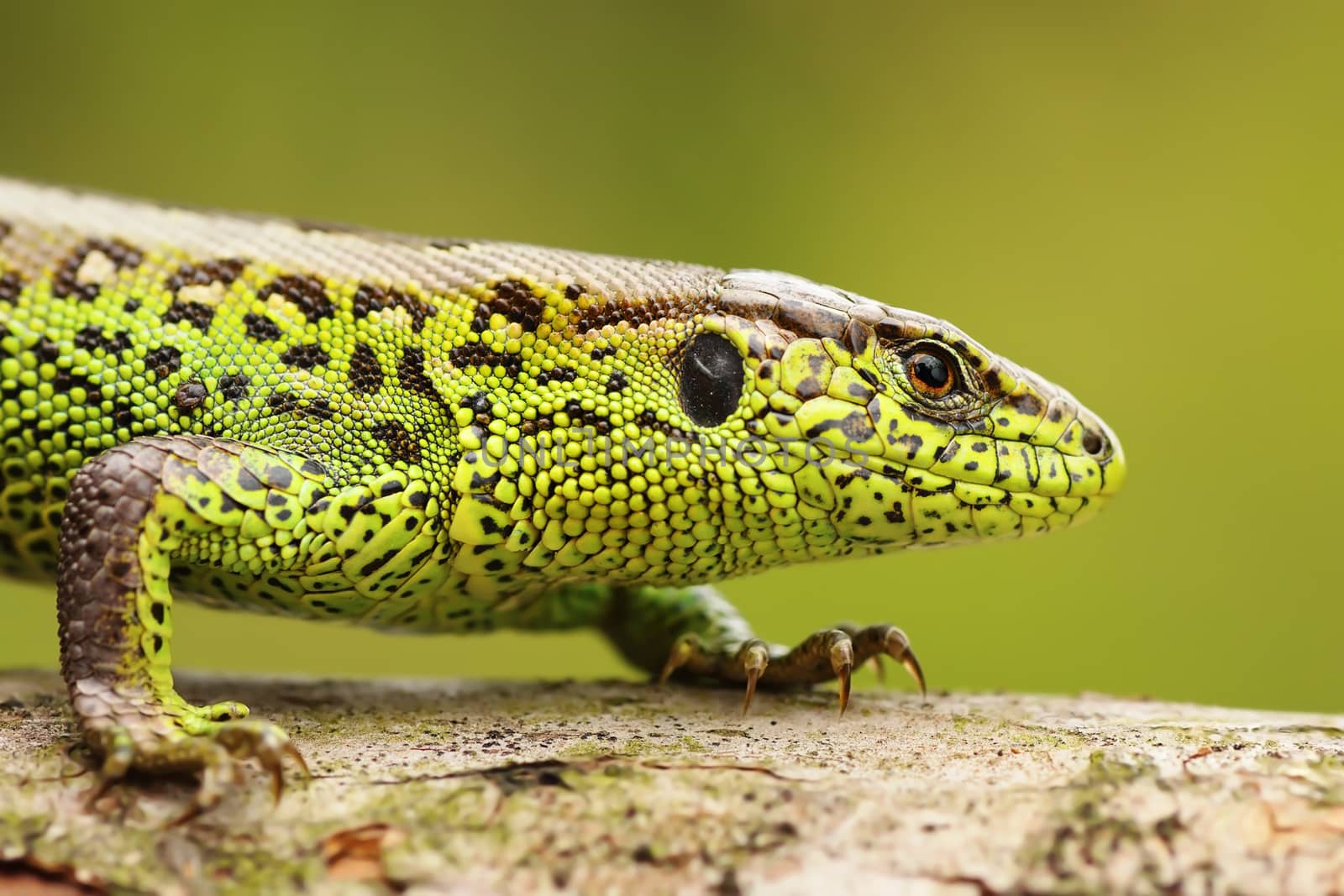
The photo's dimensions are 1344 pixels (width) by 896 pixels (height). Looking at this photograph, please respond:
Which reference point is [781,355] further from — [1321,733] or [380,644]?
[380,644]

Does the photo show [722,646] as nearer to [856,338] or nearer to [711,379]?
[711,379]

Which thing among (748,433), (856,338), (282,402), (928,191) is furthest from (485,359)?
(928,191)

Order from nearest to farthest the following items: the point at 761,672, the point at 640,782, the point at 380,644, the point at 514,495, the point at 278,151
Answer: the point at 640,782
the point at 514,495
the point at 761,672
the point at 380,644
the point at 278,151

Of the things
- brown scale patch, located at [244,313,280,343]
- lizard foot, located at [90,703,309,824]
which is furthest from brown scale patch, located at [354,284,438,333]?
lizard foot, located at [90,703,309,824]

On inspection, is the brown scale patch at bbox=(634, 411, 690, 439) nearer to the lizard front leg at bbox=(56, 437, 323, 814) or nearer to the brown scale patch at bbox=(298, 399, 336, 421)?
the brown scale patch at bbox=(298, 399, 336, 421)

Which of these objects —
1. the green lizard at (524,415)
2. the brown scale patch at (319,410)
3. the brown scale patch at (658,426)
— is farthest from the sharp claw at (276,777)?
the brown scale patch at (658,426)

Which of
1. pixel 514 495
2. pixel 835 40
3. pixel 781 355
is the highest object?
pixel 835 40

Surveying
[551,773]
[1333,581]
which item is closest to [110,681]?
[551,773]
